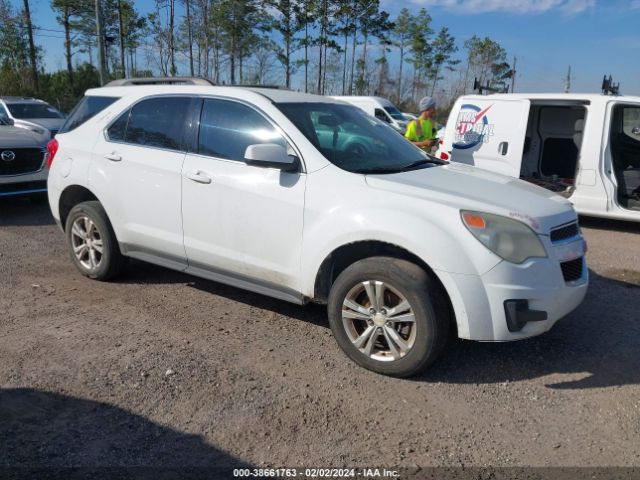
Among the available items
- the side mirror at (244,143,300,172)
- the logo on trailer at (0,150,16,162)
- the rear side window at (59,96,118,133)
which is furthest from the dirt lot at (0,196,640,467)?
the logo on trailer at (0,150,16,162)

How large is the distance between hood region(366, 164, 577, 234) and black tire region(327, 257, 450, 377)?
474mm

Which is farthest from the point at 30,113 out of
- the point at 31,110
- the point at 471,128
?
the point at 471,128

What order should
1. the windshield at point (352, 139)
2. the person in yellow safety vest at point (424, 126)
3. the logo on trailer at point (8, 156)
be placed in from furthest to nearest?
the person in yellow safety vest at point (424, 126), the logo on trailer at point (8, 156), the windshield at point (352, 139)

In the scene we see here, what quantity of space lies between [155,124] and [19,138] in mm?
4873

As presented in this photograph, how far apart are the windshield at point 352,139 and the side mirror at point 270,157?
0.25m

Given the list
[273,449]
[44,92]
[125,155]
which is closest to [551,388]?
[273,449]

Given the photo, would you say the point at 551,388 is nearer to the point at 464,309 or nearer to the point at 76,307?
the point at 464,309

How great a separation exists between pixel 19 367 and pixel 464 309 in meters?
2.86

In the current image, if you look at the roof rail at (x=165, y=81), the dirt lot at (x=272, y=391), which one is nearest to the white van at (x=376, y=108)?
the roof rail at (x=165, y=81)

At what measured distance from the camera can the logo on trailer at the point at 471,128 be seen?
333 inches

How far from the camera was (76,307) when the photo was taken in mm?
4602

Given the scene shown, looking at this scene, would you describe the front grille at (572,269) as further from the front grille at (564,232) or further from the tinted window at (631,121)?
the tinted window at (631,121)

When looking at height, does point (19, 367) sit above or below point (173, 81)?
below

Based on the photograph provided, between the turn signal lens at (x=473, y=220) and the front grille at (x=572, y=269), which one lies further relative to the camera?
the front grille at (x=572, y=269)
